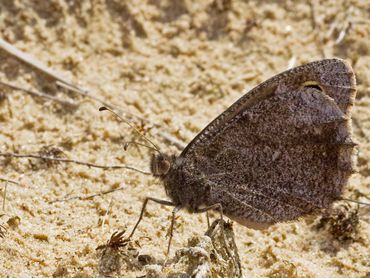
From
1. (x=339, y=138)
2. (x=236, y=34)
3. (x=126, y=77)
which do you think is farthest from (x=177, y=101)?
(x=339, y=138)

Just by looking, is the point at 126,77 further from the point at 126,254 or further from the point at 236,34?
the point at 126,254

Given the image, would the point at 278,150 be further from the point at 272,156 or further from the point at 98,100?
the point at 98,100

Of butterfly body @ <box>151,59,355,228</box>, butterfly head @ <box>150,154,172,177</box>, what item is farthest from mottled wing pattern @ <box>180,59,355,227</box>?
butterfly head @ <box>150,154,172,177</box>

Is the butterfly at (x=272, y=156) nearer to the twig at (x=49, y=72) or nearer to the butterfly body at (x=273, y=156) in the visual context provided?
the butterfly body at (x=273, y=156)

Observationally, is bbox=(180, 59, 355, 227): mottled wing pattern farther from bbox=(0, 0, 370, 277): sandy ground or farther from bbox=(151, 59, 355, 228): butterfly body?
bbox=(0, 0, 370, 277): sandy ground

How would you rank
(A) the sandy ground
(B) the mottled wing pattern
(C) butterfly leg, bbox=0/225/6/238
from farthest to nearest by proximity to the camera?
(A) the sandy ground
(B) the mottled wing pattern
(C) butterfly leg, bbox=0/225/6/238

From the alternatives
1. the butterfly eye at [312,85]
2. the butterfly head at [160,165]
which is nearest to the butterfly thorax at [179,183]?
the butterfly head at [160,165]

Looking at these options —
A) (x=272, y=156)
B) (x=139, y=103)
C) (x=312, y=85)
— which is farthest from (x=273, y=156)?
(x=139, y=103)
